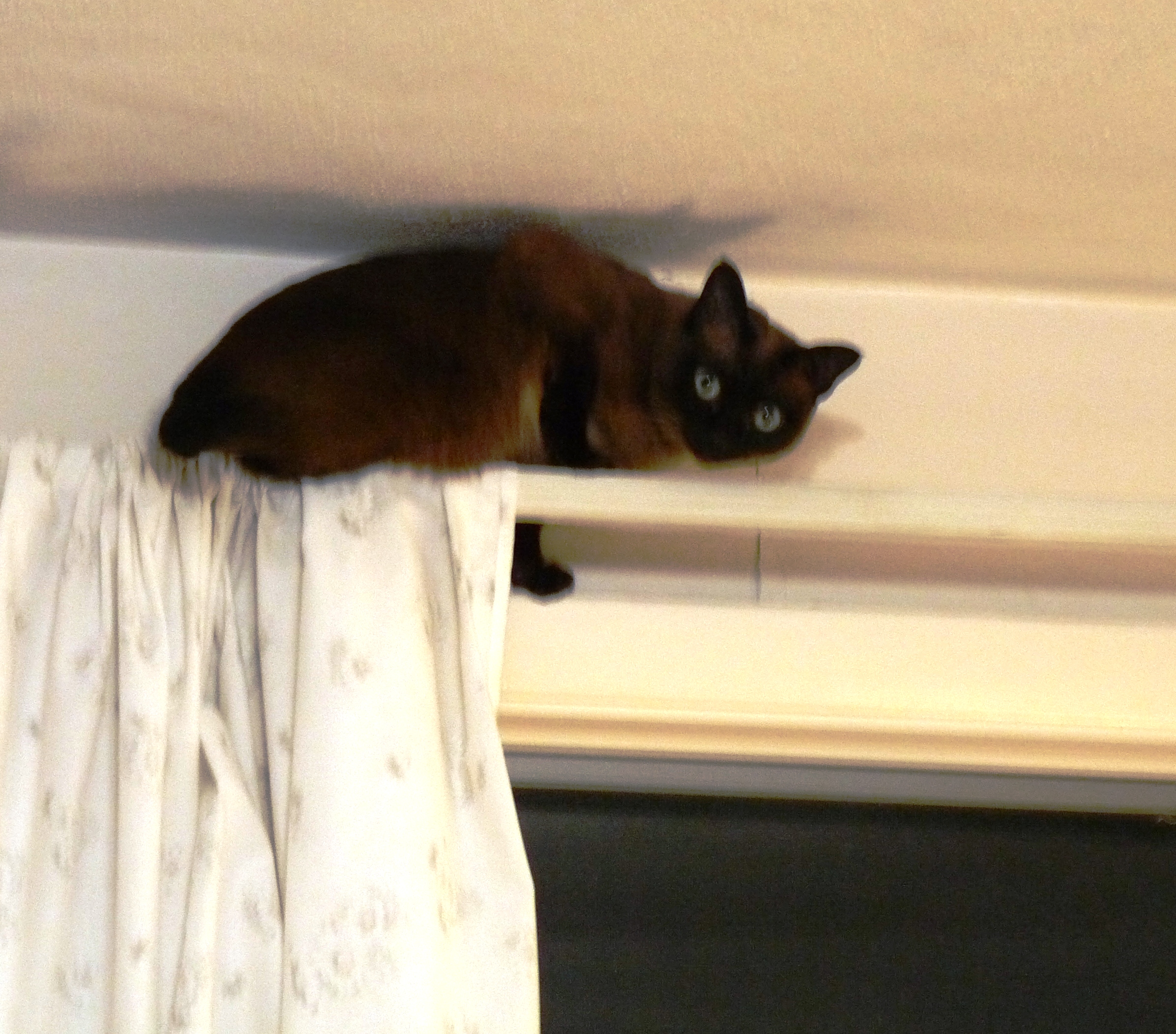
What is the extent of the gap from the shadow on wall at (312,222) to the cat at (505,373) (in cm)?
4

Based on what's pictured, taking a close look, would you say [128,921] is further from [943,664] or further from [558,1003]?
[943,664]

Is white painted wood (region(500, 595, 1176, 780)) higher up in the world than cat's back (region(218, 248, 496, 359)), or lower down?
lower down

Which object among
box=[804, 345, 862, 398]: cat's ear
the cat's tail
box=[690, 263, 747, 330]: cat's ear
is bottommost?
the cat's tail

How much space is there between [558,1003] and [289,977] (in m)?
0.37

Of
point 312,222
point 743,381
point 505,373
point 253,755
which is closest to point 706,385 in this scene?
point 743,381

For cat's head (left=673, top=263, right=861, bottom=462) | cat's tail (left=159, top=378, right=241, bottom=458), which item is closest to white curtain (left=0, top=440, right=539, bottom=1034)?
cat's tail (left=159, top=378, right=241, bottom=458)

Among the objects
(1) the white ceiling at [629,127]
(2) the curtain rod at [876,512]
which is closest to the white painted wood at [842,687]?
(2) the curtain rod at [876,512]

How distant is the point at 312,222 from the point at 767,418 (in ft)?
1.63

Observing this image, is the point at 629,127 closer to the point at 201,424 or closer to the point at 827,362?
the point at 827,362

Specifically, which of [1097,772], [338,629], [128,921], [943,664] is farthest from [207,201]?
[1097,772]

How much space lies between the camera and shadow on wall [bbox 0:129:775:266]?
1.05 meters

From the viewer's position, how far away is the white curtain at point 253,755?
2.78ft

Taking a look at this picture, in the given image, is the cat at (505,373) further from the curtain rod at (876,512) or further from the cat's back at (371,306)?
the curtain rod at (876,512)

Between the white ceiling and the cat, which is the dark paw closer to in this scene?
the cat
